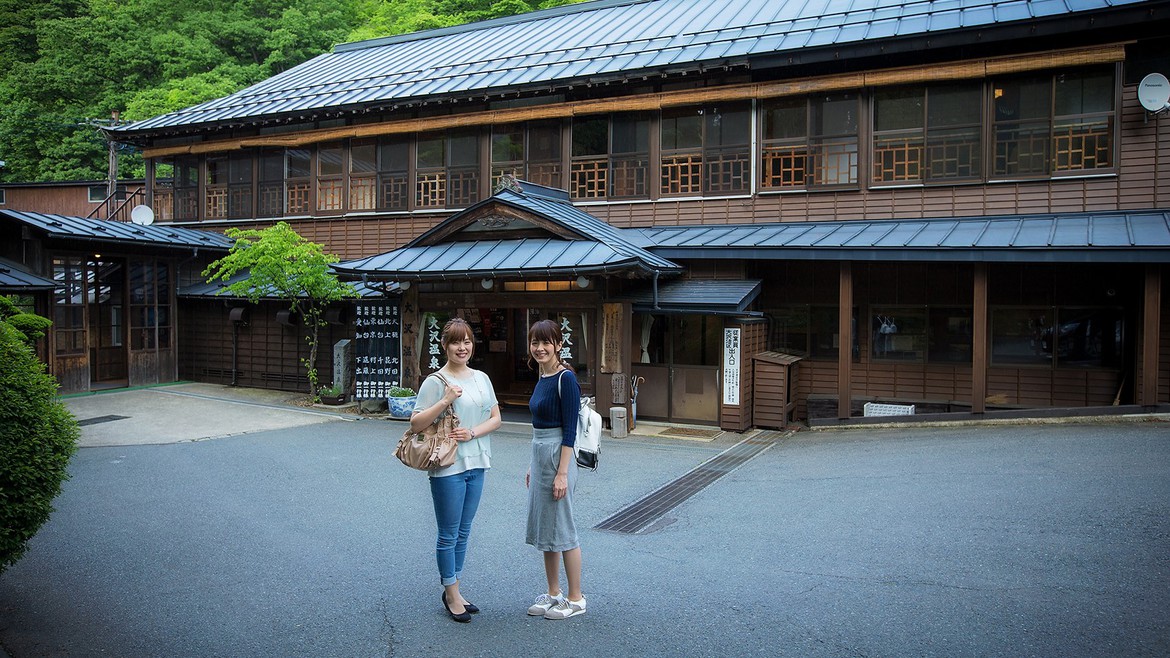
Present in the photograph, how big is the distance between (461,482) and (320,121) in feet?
59.5

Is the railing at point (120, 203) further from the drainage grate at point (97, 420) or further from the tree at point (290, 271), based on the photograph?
the drainage grate at point (97, 420)

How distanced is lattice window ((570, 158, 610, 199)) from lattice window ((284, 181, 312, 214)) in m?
7.92

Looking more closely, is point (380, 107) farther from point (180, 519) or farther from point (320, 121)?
point (180, 519)

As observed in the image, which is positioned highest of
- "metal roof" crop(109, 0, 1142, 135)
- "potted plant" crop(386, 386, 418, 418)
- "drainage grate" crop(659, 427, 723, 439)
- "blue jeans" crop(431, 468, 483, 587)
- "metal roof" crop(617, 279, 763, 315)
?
"metal roof" crop(109, 0, 1142, 135)

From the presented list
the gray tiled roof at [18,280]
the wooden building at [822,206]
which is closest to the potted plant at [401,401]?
the wooden building at [822,206]

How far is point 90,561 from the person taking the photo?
22.6 ft

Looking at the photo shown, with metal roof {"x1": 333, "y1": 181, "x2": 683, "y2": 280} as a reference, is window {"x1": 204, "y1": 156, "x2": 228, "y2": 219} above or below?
above

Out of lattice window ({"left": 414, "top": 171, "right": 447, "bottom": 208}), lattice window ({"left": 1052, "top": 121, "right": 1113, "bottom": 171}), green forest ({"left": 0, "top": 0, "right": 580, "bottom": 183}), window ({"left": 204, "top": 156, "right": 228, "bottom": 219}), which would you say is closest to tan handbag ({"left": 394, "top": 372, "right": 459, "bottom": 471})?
lattice window ({"left": 1052, "top": 121, "right": 1113, "bottom": 171})

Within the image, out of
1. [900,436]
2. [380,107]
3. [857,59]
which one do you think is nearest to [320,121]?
[380,107]

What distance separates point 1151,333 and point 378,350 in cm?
1441

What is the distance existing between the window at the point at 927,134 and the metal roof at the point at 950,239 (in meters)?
1.07

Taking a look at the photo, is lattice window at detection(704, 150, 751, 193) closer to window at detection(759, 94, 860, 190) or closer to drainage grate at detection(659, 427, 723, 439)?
window at detection(759, 94, 860, 190)

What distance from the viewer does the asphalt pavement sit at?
5.09m

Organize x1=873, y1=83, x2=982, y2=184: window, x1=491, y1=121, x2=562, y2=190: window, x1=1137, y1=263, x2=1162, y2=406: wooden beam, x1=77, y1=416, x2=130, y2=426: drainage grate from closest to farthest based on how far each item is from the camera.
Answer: x1=1137, y1=263, x2=1162, y2=406: wooden beam
x1=77, y1=416, x2=130, y2=426: drainage grate
x1=873, y1=83, x2=982, y2=184: window
x1=491, y1=121, x2=562, y2=190: window
